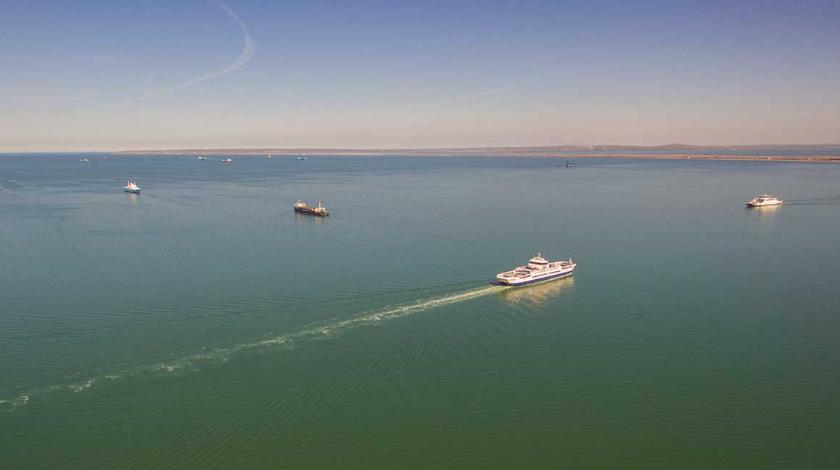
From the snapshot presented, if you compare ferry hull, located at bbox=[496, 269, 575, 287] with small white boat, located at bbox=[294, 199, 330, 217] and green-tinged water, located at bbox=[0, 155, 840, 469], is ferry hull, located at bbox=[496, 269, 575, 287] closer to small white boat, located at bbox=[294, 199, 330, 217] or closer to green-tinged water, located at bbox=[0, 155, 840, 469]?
green-tinged water, located at bbox=[0, 155, 840, 469]

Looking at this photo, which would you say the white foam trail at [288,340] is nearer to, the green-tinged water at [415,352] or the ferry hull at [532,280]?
the green-tinged water at [415,352]

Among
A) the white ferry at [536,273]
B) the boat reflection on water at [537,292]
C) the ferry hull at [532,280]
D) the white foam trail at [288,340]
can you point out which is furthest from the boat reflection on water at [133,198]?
the boat reflection on water at [537,292]

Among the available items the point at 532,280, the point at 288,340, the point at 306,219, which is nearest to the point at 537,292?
the point at 532,280

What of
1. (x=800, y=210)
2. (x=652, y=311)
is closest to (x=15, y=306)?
(x=652, y=311)

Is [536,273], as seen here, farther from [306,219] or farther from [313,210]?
[313,210]

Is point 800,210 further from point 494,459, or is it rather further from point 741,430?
point 494,459
